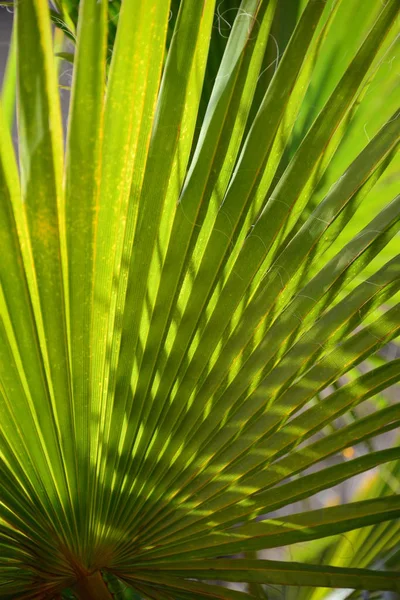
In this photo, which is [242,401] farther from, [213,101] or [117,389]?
[213,101]

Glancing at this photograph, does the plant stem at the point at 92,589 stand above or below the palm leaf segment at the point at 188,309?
below

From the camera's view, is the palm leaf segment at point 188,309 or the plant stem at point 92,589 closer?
the palm leaf segment at point 188,309

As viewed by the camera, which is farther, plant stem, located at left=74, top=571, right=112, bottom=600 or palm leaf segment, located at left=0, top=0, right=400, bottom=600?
plant stem, located at left=74, top=571, right=112, bottom=600

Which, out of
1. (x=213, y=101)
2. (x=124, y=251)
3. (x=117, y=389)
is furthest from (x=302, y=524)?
(x=213, y=101)

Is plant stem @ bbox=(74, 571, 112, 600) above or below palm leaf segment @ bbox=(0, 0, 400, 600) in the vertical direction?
below

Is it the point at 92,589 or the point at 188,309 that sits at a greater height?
the point at 188,309
